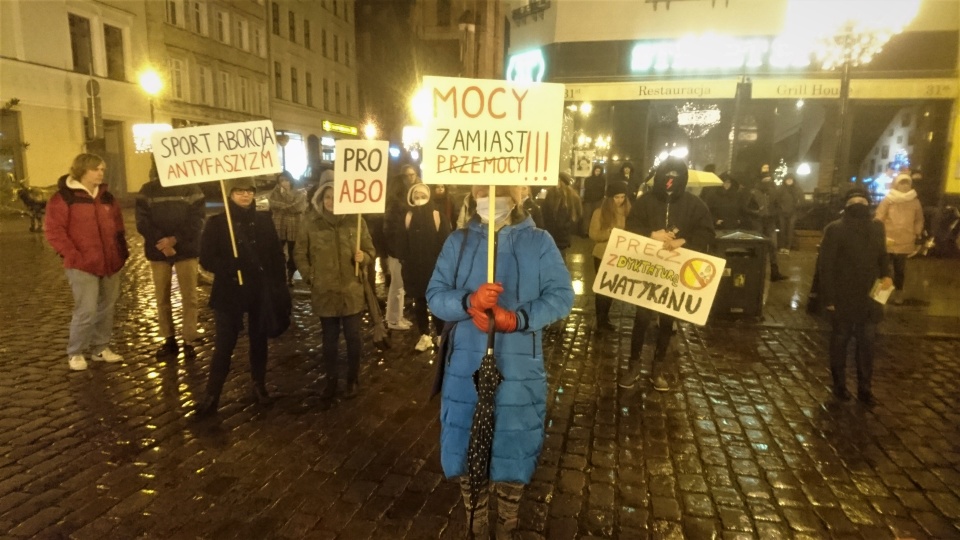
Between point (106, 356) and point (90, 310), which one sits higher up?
point (90, 310)

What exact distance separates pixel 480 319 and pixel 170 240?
185 inches

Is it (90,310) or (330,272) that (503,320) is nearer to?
(330,272)

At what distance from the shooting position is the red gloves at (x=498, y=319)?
291 cm

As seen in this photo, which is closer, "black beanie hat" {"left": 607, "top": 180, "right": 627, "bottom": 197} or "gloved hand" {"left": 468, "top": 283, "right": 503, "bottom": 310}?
"gloved hand" {"left": 468, "top": 283, "right": 503, "bottom": 310}

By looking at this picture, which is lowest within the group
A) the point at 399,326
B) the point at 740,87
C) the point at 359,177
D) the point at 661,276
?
the point at 399,326

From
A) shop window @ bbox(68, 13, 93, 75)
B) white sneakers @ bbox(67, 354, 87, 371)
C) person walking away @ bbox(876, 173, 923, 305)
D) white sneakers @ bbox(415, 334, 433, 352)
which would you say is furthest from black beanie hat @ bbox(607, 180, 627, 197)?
shop window @ bbox(68, 13, 93, 75)

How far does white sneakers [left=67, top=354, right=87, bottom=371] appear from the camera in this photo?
6082mm

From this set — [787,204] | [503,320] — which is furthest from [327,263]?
[787,204]

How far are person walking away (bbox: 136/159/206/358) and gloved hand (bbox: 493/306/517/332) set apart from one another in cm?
450

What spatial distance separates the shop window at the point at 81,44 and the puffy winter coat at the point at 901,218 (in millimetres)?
29446

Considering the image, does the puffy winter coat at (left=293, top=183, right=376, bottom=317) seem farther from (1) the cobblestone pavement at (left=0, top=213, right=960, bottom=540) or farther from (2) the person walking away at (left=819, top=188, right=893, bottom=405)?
(2) the person walking away at (left=819, top=188, right=893, bottom=405)

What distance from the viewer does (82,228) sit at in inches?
231

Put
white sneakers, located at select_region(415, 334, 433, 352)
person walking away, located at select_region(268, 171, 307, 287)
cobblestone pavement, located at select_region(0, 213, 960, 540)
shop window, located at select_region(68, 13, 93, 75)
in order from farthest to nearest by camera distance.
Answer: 1. shop window, located at select_region(68, 13, 93, 75)
2. person walking away, located at select_region(268, 171, 307, 287)
3. white sneakers, located at select_region(415, 334, 433, 352)
4. cobblestone pavement, located at select_region(0, 213, 960, 540)

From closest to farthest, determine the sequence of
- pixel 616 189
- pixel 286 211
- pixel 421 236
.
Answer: pixel 421 236 < pixel 616 189 < pixel 286 211
